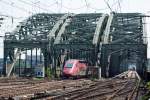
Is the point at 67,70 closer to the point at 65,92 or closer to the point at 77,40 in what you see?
the point at 77,40

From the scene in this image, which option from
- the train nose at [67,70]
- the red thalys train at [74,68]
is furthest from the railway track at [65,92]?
the train nose at [67,70]

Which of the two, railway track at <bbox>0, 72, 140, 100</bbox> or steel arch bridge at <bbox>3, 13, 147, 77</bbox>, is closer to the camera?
railway track at <bbox>0, 72, 140, 100</bbox>

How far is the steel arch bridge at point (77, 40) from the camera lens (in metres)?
68.8

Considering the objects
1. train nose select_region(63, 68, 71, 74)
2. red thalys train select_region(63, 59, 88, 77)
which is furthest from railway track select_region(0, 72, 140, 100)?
train nose select_region(63, 68, 71, 74)

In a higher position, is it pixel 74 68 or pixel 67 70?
pixel 74 68

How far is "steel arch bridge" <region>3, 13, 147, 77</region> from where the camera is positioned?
6881cm

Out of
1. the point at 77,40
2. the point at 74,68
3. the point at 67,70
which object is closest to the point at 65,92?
the point at 74,68

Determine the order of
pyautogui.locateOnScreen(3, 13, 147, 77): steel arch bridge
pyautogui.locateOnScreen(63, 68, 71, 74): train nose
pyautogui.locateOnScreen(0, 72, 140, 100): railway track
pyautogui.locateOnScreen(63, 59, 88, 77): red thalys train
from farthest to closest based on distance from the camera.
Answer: pyautogui.locateOnScreen(3, 13, 147, 77): steel arch bridge → pyautogui.locateOnScreen(63, 68, 71, 74): train nose → pyautogui.locateOnScreen(63, 59, 88, 77): red thalys train → pyautogui.locateOnScreen(0, 72, 140, 100): railway track

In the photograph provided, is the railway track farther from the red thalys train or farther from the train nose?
the train nose

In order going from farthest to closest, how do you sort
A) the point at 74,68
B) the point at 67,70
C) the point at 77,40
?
the point at 77,40 < the point at 67,70 < the point at 74,68

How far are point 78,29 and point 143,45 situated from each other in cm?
2262

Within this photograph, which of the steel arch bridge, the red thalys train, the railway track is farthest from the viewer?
the steel arch bridge

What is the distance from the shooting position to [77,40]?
3088 inches

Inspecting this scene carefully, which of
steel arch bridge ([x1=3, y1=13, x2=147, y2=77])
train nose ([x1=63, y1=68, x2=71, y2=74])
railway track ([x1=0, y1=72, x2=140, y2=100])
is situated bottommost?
railway track ([x1=0, y1=72, x2=140, y2=100])
